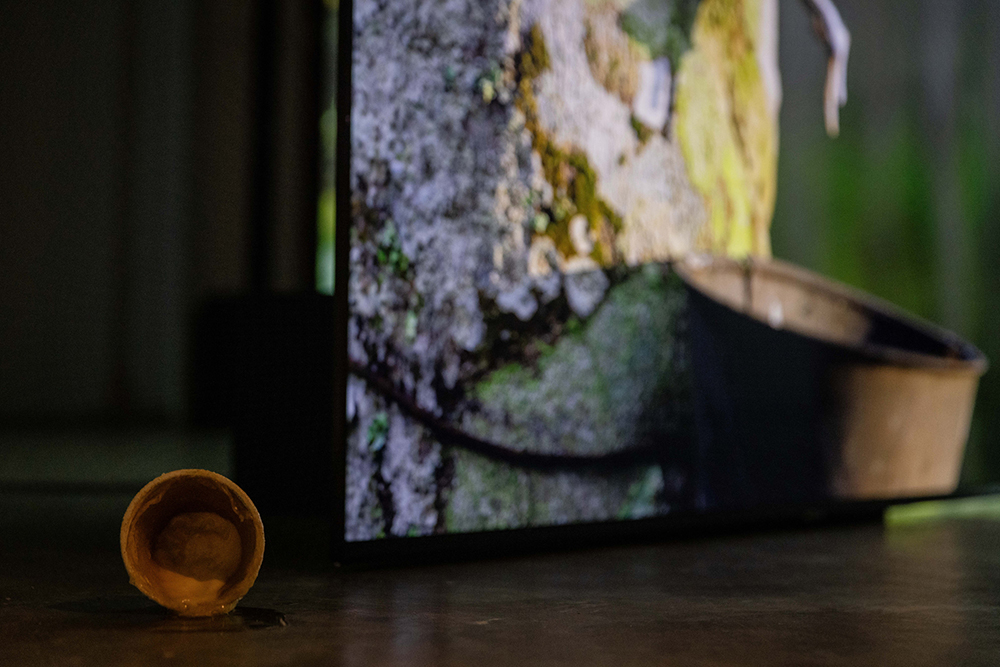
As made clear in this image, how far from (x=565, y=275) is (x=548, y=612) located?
95 centimetres

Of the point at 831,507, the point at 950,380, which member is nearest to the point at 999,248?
the point at 950,380

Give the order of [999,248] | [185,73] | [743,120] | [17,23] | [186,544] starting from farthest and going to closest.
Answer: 1. [185,73]
2. [17,23]
3. [999,248]
4. [743,120]
5. [186,544]

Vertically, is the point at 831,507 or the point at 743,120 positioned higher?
the point at 743,120

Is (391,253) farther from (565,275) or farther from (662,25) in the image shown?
(662,25)

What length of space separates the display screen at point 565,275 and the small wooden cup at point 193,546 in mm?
393

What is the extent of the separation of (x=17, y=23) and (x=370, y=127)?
4.71 m

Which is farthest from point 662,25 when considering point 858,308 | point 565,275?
point 858,308

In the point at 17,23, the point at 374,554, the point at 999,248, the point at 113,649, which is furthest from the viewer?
the point at 17,23

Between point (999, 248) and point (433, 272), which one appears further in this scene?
point (999, 248)

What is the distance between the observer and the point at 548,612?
190cm

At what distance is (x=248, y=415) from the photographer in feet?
10.9

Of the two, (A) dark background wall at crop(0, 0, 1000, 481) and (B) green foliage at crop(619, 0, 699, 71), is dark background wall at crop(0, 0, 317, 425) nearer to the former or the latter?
(A) dark background wall at crop(0, 0, 1000, 481)

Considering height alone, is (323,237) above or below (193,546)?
above

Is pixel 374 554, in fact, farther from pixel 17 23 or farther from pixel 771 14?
pixel 17 23
